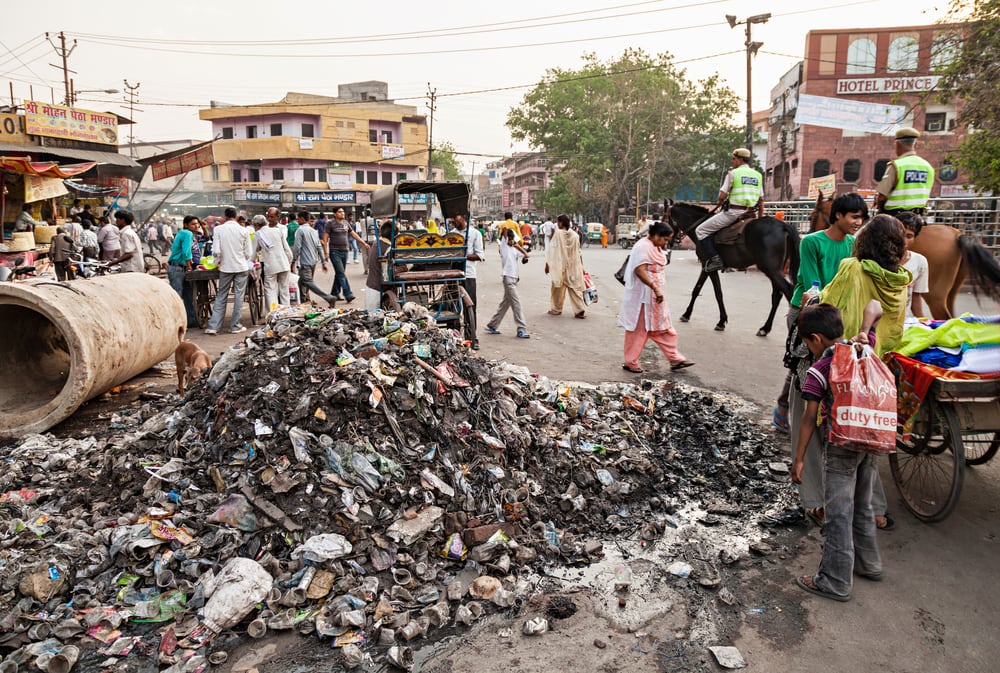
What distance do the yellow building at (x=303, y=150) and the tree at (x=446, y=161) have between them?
43.8 ft

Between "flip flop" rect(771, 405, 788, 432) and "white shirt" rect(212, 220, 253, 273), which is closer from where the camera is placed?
"flip flop" rect(771, 405, 788, 432)

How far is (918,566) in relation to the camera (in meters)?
3.51

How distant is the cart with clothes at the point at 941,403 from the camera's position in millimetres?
3639

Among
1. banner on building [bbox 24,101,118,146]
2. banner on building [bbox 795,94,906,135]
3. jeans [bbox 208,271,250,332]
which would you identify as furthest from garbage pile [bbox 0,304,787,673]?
banner on building [bbox 24,101,118,146]

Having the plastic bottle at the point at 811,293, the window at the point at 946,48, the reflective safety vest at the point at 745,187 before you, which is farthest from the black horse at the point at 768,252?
the window at the point at 946,48

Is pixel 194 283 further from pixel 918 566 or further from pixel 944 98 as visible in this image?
pixel 944 98

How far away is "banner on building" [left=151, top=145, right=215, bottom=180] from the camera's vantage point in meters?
15.8

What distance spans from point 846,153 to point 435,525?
36.3 meters

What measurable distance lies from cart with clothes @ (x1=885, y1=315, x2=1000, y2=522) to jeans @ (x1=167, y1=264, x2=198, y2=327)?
10332mm

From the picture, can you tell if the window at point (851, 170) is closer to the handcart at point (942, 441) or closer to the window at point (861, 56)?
the window at point (861, 56)

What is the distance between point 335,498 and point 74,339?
3779 mm

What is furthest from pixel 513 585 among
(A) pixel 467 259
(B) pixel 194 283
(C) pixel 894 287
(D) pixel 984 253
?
(B) pixel 194 283

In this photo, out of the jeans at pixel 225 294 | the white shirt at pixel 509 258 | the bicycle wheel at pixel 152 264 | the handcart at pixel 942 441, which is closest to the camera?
the handcart at pixel 942 441

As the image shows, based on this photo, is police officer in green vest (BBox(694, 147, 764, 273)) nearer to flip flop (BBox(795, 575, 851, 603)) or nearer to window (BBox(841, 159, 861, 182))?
flip flop (BBox(795, 575, 851, 603))
